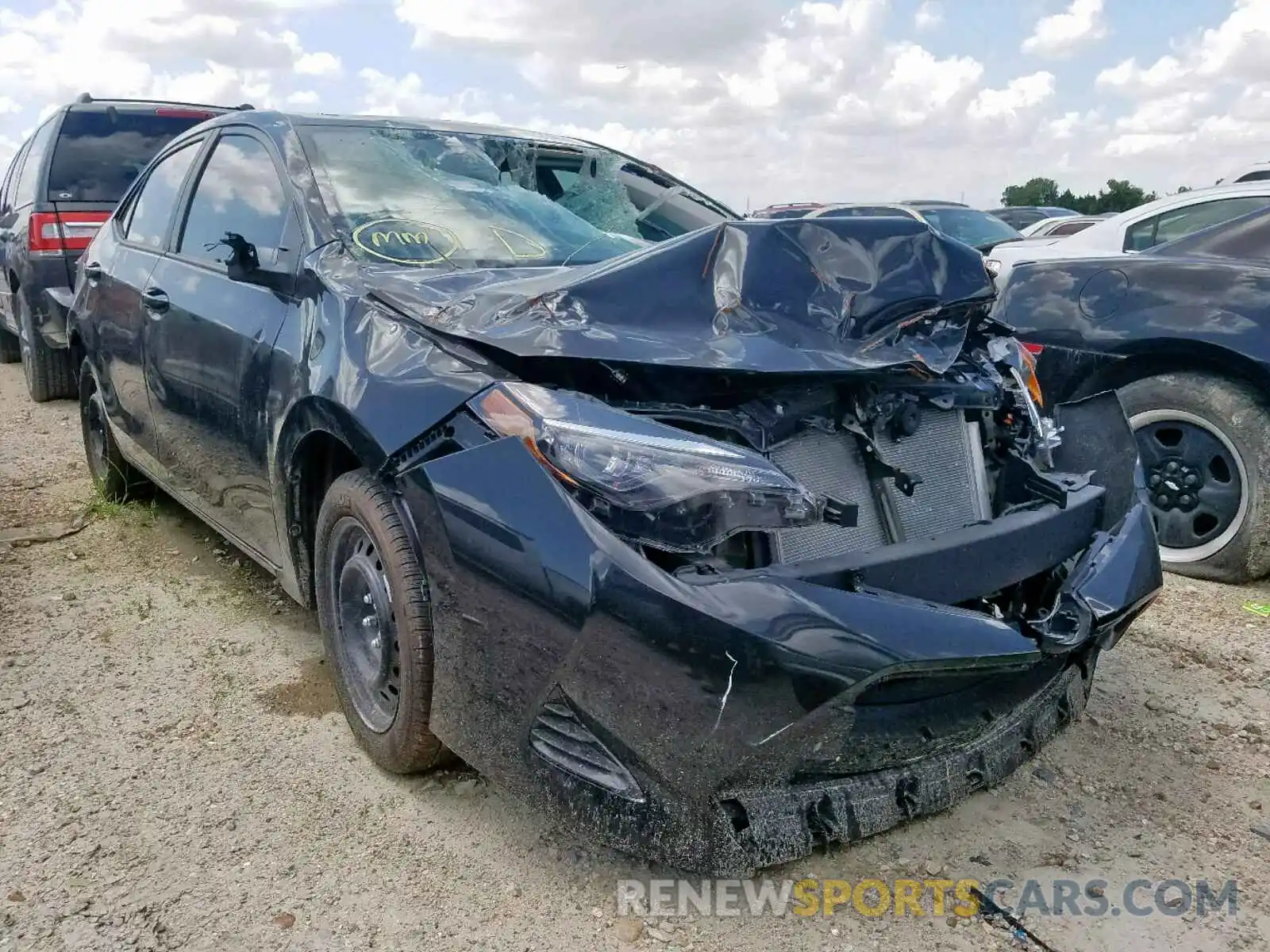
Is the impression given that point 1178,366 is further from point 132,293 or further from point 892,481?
point 132,293

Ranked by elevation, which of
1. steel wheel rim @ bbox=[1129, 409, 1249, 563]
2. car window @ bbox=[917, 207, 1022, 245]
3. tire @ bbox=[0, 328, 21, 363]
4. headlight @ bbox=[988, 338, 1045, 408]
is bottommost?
tire @ bbox=[0, 328, 21, 363]

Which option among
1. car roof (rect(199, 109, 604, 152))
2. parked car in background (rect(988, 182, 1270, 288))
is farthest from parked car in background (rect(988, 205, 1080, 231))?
car roof (rect(199, 109, 604, 152))

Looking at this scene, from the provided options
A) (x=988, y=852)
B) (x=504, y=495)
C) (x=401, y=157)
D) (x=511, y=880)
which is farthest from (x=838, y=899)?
(x=401, y=157)

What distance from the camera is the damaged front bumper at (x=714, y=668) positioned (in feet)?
6.07

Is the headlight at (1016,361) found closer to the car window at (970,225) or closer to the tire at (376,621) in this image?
the tire at (376,621)

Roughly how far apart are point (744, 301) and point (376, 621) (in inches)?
46.1

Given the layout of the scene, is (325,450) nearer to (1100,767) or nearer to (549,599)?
(549,599)

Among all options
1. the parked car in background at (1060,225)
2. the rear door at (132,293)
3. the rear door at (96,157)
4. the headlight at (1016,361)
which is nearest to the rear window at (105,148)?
the rear door at (96,157)

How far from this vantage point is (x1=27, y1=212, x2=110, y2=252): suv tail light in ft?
23.1

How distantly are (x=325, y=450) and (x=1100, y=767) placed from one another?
2197 millimetres

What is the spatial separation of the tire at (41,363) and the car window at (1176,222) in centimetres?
697

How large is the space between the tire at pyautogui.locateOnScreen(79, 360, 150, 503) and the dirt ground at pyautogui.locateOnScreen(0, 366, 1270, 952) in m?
1.24

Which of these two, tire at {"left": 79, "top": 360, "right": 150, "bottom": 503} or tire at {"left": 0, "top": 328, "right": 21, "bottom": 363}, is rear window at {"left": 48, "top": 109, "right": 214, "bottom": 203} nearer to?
tire at {"left": 79, "top": 360, "right": 150, "bottom": 503}

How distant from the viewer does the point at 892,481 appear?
2424mm
